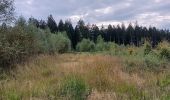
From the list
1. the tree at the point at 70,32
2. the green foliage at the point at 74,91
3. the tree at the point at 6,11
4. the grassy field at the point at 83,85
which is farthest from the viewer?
the tree at the point at 70,32

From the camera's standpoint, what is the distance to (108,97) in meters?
8.15

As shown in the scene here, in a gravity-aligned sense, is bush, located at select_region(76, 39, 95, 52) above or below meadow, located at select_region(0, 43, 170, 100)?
below

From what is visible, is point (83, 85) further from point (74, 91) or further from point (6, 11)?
point (6, 11)

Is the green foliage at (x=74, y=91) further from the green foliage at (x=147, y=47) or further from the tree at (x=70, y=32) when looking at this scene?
the tree at (x=70, y=32)

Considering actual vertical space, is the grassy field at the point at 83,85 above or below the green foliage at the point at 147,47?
above

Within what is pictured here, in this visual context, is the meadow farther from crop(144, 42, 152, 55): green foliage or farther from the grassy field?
crop(144, 42, 152, 55): green foliage

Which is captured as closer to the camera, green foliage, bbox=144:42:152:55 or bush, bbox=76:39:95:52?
green foliage, bbox=144:42:152:55

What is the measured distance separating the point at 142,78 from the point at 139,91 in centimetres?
227

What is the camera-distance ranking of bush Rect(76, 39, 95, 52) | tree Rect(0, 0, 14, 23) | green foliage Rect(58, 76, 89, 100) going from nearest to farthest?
green foliage Rect(58, 76, 89, 100), tree Rect(0, 0, 14, 23), bush Rect(76, 39, 95, 52)

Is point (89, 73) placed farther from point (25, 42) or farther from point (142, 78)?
point (25, 42)

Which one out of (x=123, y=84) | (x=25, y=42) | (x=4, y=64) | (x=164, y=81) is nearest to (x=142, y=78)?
(x=164, y=81)

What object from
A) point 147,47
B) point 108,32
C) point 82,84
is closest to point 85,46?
point 108,32

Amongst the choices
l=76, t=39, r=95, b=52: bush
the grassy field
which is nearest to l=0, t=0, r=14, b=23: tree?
the grassy field

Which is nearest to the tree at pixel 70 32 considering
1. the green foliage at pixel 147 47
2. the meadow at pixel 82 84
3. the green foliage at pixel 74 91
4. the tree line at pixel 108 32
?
the tree line at pixel 108 32
